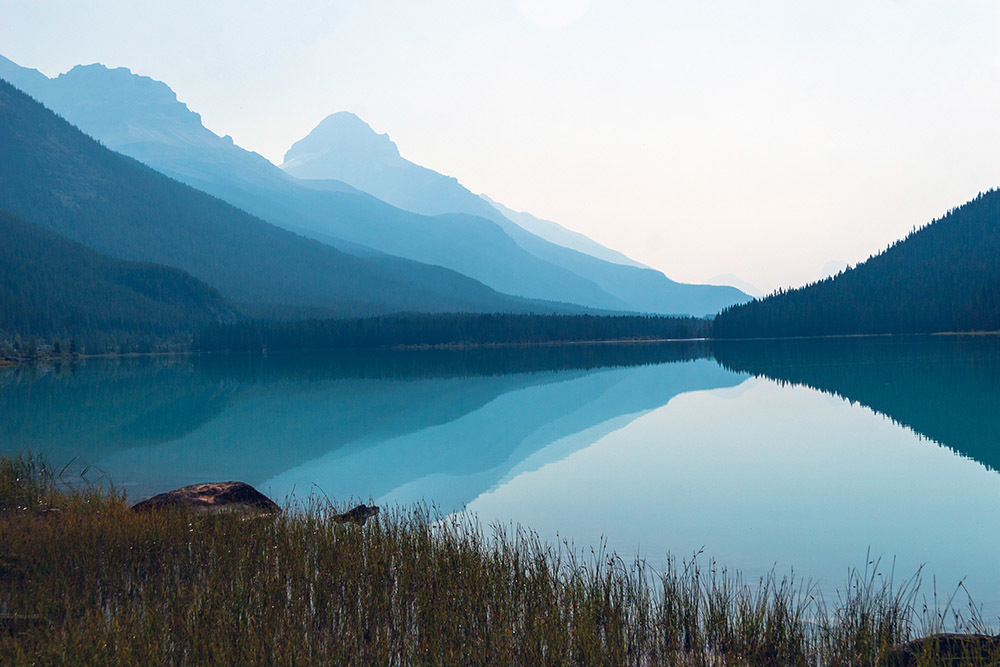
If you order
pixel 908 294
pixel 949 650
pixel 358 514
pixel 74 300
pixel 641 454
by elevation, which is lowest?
pixel 641 454

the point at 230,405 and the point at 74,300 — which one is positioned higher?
the point at 74,300

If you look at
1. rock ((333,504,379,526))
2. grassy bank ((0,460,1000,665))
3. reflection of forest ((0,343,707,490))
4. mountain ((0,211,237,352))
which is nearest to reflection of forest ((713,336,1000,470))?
grassy bank ((0,460,1000,665))

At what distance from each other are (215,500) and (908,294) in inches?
6708

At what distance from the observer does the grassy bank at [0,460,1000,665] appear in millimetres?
8867

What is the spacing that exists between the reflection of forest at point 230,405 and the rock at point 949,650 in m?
24.0

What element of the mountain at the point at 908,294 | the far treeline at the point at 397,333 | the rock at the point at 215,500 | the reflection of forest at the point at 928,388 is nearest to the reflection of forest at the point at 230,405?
the rock at the point at 215,500

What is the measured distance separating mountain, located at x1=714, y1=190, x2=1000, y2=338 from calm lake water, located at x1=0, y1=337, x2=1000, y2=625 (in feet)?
304

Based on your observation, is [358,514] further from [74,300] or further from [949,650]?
[74,300]

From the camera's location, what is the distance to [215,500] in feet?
56.6

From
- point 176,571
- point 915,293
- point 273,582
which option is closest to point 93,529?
point 176,571

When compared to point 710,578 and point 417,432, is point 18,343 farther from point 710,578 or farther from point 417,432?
point 710,578

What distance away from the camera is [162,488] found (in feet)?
80.9

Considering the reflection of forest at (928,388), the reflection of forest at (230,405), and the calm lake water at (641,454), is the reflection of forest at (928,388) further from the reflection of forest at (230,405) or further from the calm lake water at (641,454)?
the reflection of forest at (230,405)

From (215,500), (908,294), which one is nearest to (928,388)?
(215,500)
